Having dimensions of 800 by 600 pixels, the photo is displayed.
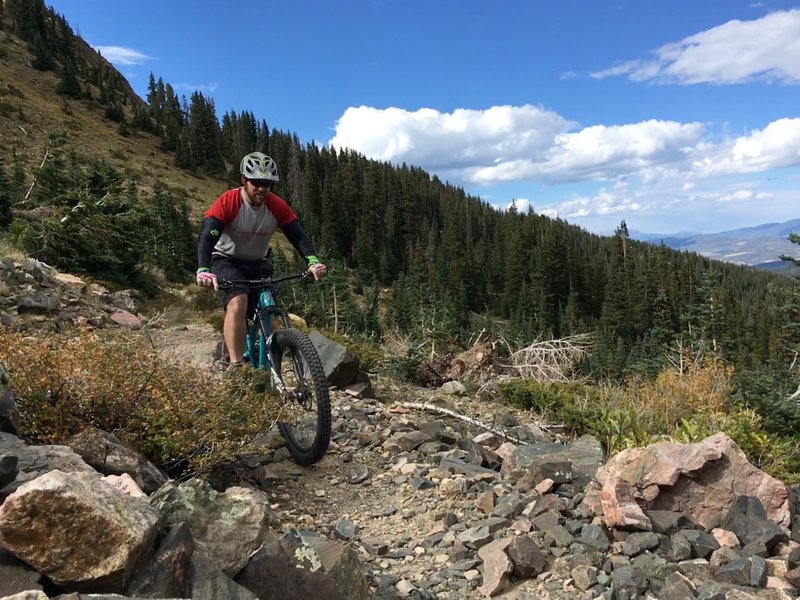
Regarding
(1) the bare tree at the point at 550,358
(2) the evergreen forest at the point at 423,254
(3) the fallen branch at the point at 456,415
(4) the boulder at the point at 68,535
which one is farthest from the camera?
(2) the evergreen forest at the point at 423,254

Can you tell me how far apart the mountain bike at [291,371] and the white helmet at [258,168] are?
938 millimetres

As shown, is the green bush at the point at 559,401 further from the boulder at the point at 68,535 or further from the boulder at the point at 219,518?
the boulder at the point at 68,535

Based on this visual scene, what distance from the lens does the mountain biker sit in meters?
4.90

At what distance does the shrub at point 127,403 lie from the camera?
3.66 meters

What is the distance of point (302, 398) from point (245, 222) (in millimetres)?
1685

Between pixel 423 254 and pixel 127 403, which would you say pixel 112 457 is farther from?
pixel 423 254

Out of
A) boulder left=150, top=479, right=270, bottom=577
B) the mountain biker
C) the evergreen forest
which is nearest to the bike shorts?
the mountain biker

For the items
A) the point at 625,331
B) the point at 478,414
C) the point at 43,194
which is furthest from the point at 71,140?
the point at 625,331

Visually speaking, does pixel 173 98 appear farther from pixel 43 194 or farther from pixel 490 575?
pixel 490 575

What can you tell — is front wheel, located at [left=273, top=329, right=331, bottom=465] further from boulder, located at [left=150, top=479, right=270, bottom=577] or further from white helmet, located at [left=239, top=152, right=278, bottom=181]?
boulder, located at [left=150, top=479, right=270, bottom=577]

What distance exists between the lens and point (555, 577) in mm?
3221

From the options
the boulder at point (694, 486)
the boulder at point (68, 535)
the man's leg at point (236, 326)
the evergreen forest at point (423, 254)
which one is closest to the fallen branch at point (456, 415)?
the boulder at point (694, 486)

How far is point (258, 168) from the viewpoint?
193 inches

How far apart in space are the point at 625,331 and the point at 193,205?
6482cm
